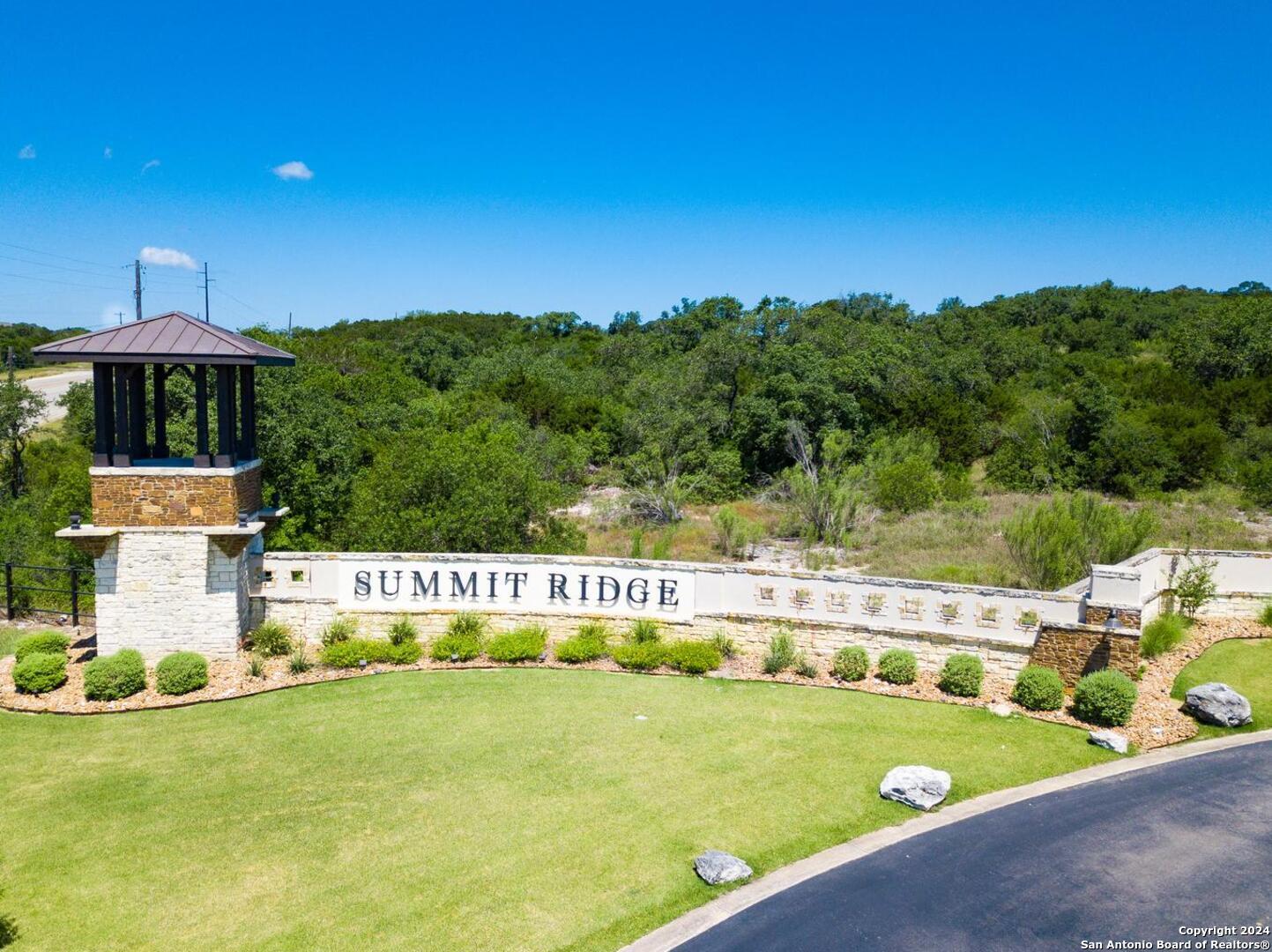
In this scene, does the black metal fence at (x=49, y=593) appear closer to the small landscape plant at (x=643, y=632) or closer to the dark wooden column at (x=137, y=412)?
the dark wooden column at (x=137, y=412)

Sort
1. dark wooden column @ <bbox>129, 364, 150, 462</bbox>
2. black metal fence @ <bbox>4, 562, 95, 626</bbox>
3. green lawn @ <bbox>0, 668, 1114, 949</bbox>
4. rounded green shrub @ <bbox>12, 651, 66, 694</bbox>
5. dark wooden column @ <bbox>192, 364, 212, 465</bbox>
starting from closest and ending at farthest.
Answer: green lawn @ <bbox>0, 668, 1114, 949</bbox>, rounded green shrub @ <bbox>12, 651, 66, 694</bbox>, dark wooden column @ <bbox>192, 364, 212, 465</bbox>, dark wooden column @ <bbox>129, 364, 150, 462</bbox>, black metal fence @ <bbox>4, 562, 95, 626</bbox>

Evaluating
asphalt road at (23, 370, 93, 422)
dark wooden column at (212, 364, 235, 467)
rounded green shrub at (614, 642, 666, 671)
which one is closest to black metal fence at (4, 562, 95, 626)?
dark wooden column at (212, 364, 235, 467)

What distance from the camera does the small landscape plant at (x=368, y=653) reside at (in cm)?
1597

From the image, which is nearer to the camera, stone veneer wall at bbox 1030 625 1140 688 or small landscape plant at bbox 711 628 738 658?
stone veneer wall at bbox 1030 625 1140 688

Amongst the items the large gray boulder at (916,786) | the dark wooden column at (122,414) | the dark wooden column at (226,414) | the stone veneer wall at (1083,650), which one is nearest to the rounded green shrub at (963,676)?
the stone veneer wall at (1083,650)

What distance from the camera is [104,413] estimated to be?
51.4 ft

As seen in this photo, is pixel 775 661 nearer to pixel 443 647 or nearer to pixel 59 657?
pixel 443 647

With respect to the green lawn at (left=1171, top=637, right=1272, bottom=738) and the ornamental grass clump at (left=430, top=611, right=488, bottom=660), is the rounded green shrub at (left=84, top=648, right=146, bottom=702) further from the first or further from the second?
the green lawn at (left=1171, top=637, right=1272, bottom=738)

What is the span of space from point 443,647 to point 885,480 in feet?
65.4

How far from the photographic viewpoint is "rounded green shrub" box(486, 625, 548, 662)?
634 inches

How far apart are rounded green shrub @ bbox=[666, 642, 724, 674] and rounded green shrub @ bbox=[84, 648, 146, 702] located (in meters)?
8.98

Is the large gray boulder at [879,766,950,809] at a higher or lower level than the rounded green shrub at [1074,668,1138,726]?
lower

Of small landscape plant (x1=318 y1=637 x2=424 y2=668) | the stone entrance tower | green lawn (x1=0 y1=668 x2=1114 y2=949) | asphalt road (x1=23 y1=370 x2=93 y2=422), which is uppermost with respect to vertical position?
asphalt road (x1=23 y1=370 x2=93 y2=422)

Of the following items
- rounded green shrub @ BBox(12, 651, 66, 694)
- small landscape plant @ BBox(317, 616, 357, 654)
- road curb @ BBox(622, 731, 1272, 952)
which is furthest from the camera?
small landscape plant @ BBox(317, 616, 357, 654)
